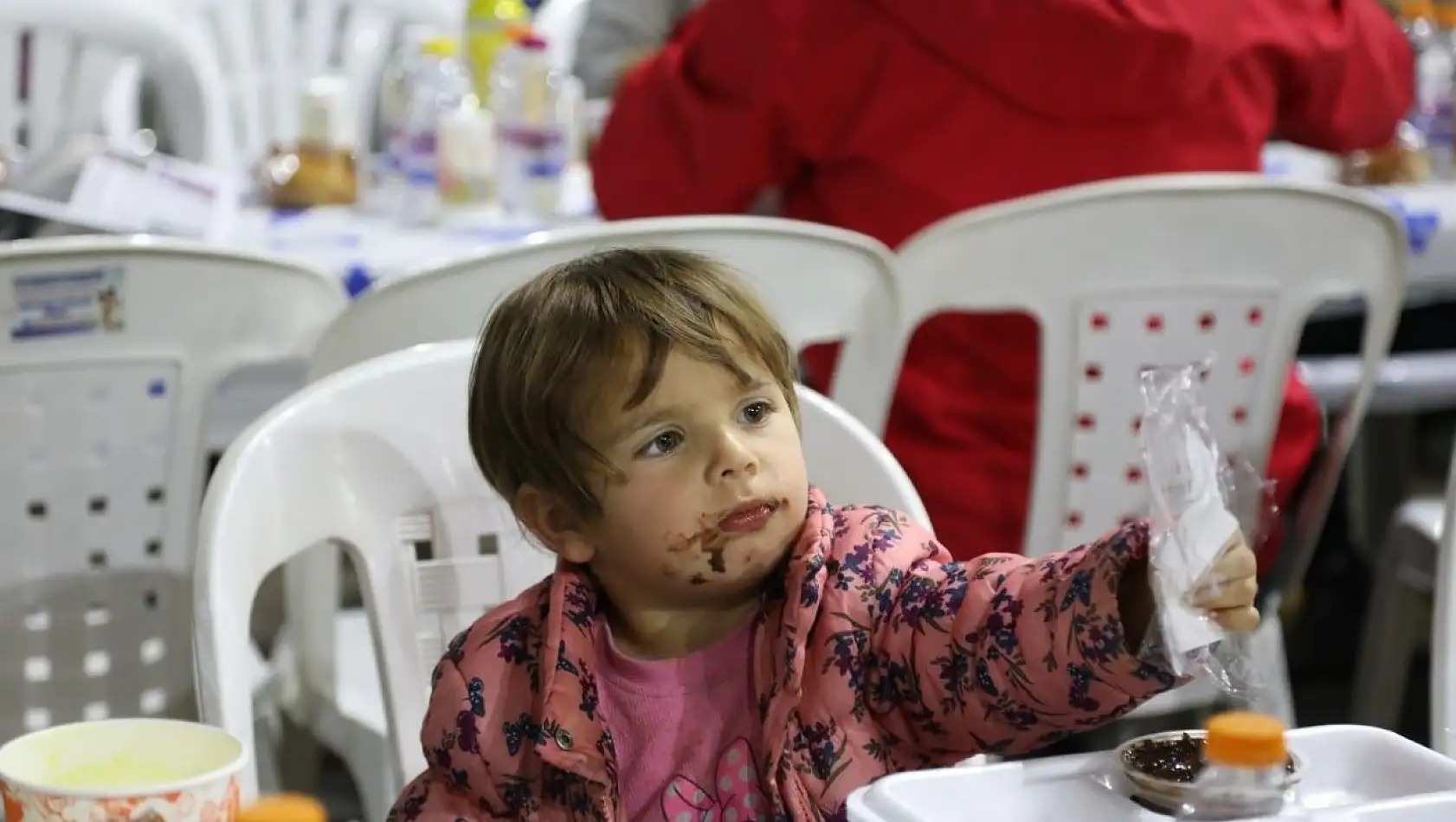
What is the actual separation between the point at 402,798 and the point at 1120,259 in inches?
37.1

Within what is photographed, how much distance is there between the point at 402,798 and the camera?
1.27 meters

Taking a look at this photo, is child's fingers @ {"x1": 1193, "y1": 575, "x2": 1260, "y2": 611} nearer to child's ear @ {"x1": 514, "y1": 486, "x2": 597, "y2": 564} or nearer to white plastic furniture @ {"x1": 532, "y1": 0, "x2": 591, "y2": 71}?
child's ear @ {"x1": 514, "y1": 486, "x2": 597, "y2": 564}

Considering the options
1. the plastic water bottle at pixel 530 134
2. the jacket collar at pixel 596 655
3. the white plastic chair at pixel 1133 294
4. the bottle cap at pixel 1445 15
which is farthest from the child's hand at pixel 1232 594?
the bottle cap at pixel 1445 15

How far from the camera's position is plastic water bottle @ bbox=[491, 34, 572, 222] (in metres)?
2.64

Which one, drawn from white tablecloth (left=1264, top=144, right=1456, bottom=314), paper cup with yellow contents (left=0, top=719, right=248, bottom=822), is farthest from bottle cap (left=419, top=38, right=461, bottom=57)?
paper cup with yellow contents (left=0, top=719, right=248, bottom=822)

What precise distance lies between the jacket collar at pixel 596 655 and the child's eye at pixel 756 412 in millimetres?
75

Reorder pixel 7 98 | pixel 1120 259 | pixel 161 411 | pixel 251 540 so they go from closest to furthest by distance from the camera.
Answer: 1. pixel 251 540
2. pixel 161 411
3. pixel 1120 259
4. pixel 7 98

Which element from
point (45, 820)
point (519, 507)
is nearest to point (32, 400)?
A: point (519, 507)

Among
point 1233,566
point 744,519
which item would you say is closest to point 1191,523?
point 1233,566

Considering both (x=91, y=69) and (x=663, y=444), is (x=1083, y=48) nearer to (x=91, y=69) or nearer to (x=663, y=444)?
(x=663, y=444)

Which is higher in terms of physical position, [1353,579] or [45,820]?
[45,820]

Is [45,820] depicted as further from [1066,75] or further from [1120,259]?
[1066,75]

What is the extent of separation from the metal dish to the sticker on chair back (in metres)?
1.01

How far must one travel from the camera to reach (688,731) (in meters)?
1.26
